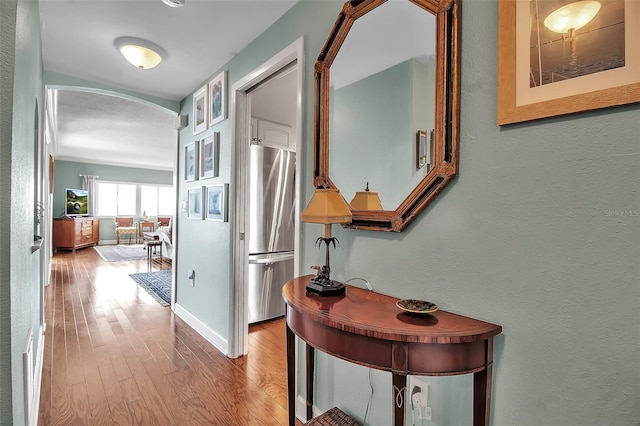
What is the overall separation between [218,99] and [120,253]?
6.78 m

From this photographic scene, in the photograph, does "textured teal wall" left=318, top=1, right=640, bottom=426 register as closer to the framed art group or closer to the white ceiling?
the white ceiling

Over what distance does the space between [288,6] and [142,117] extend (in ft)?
12.9

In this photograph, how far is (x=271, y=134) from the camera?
12.0 feet

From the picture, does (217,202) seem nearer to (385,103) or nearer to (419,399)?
(385,103)

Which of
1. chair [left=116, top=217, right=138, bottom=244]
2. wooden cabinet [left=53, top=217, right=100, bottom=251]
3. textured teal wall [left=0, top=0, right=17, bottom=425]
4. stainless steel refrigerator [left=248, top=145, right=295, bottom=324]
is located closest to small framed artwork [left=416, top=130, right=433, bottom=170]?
textured teal wall [left=0, top=0, right=17, bottom=425]

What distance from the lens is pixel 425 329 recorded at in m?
0.92

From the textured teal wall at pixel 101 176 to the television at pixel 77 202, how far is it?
0.16 meters

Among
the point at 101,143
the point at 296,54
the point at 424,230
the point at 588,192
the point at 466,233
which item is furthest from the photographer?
the point at 101,143

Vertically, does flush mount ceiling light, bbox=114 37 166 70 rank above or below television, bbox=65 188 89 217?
above

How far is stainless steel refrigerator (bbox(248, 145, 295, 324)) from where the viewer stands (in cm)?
319

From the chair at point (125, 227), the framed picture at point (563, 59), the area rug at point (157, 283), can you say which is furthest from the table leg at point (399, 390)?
the chair at point (125, 227)

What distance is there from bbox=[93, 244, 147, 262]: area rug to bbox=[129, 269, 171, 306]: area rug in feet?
6.34

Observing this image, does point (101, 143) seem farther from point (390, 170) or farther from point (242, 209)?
point (390, 170)

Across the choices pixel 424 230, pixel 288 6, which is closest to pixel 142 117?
pixel 288 6
